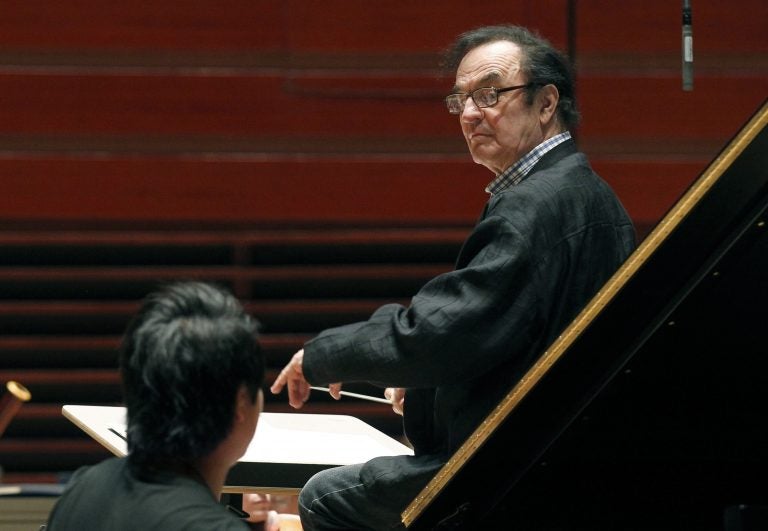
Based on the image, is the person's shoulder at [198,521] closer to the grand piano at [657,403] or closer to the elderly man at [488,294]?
the grand piano at [657,403]

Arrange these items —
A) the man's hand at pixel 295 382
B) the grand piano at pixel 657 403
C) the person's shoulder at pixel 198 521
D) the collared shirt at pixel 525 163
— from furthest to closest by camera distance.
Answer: the collared shirt at pixel 525 163, the man's hand at pixel 295 382, the grand piano at pixel 657 403, the person's shoulder at pixel 198 521

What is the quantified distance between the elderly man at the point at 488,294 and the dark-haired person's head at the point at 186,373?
52cm

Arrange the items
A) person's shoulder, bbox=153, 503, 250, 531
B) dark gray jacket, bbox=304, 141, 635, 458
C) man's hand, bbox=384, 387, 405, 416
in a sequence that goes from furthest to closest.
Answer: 1. man's hand, bbox=384, 387, 405, 416
2. dark gray jacket, bbox=304, 141, 635, 458
3. person's shoulder, bbox=153, 503, 250, 531

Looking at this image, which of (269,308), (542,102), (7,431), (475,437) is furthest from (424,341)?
(7,431)

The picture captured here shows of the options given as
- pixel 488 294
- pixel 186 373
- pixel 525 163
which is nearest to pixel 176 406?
pixel 186 373

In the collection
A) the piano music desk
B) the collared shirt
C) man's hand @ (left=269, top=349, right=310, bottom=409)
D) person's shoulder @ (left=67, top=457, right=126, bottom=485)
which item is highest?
the collared shirt

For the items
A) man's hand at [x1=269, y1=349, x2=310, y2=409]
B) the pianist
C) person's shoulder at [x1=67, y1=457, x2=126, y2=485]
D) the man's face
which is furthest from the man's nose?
person's shoulder at [x1=67, y1=457, x2=126, y2=485]

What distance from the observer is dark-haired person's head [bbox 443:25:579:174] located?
2074mm

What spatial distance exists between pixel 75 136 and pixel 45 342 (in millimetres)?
707

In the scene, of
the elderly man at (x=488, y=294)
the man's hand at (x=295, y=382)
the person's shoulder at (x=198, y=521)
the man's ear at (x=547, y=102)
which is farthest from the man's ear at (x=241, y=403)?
the man's ear at (x=547, y=102)

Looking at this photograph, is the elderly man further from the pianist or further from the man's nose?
the pianist

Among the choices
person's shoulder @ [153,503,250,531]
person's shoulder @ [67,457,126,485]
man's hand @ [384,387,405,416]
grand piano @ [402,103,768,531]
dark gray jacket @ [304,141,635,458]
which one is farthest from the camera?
man's hand @ [384,387,405,416]

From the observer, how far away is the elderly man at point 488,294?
179 centimetres

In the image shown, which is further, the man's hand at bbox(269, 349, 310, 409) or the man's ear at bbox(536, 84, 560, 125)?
the man's ear at bbox(536, 84, 560, 125)
